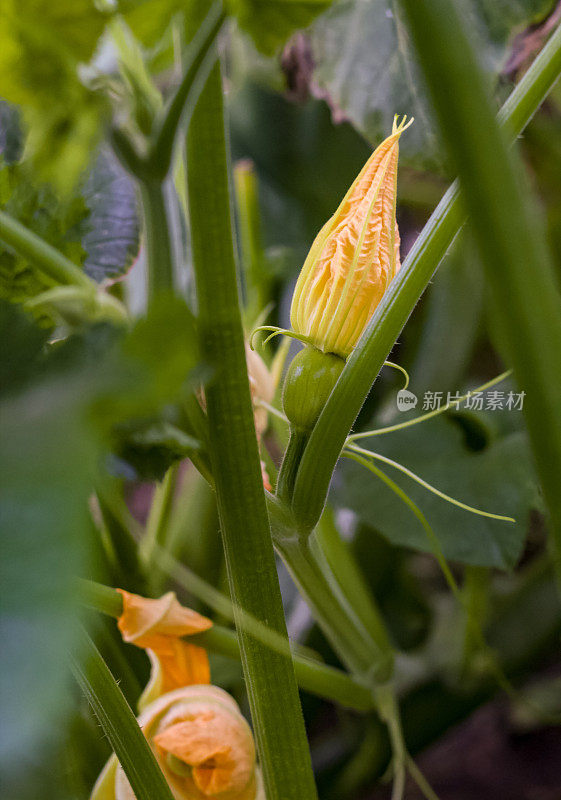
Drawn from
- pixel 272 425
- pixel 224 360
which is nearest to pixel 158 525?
pixel 272 425

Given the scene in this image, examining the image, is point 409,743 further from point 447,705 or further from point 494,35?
point 494,35

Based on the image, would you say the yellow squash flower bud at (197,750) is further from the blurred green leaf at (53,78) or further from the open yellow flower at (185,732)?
the blurred green leaf at (53,78)

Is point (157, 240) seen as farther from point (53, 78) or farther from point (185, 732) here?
point (185, 732)

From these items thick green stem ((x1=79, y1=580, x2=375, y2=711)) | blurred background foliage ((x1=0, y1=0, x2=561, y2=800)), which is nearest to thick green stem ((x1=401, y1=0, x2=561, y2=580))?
blurred background foliage ((x1=0, y1=0, x2=561, y2=800))

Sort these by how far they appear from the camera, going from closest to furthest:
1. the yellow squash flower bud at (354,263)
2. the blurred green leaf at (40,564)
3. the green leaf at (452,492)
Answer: the blurred green leaf at (40,564)
the yellow squash flower bud at (354,263)
the green leaf at (452,492)

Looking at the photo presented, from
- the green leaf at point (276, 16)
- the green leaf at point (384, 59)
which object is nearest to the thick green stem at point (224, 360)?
the green leaf at point (276, 16)

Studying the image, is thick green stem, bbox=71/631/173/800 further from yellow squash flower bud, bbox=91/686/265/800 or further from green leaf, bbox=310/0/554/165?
green leaf, bbox=310/0/554/165

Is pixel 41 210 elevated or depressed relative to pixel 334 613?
elevated

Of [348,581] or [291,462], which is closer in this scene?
[291,462]
